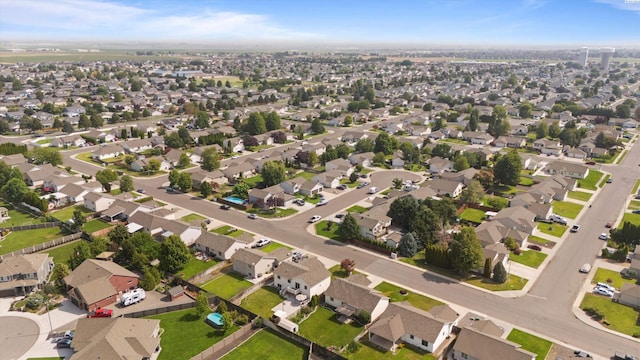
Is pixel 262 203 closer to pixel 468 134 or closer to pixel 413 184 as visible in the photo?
pixel 413 184

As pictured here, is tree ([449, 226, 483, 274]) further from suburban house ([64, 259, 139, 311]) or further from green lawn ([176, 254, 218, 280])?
suburban house ([64, 259, 139, 311])

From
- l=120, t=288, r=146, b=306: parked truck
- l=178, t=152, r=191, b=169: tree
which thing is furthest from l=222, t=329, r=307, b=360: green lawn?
l=178, t=152, r=191, b=169: tree

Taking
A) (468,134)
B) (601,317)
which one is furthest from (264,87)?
(601,317)

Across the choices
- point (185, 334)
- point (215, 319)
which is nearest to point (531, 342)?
point (215, 319)

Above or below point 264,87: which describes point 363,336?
below

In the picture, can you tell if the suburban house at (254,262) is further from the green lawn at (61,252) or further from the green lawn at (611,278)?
the green lawn at (611,278)

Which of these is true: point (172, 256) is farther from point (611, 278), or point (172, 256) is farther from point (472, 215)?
point (611, 278)
